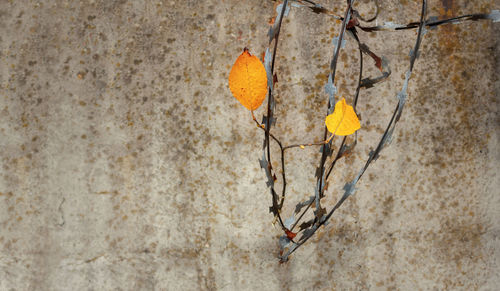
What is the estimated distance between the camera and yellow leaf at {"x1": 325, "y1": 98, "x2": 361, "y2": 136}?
199 centimetres

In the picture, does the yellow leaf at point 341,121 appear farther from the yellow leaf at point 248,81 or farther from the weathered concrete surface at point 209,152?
the yellow leaf at point 248,81

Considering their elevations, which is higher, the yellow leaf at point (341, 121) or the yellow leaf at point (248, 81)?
the yellow leaf at point (248, 81)

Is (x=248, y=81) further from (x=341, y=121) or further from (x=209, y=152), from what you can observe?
(x=341, y=121)

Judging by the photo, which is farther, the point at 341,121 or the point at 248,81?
the point at 341,121

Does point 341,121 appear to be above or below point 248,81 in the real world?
below

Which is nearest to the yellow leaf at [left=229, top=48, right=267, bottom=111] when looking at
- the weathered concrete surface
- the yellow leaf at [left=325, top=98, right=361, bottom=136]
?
the weathered concrete surface

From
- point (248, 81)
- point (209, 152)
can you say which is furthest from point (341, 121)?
point (209, 152)

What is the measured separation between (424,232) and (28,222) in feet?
8.07

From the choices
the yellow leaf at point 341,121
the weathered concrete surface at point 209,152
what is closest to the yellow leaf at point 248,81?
the weathered concrete surface at point 209,152

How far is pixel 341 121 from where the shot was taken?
2.03 metres

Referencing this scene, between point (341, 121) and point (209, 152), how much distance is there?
819 mm

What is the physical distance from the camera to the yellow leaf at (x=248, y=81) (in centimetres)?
191

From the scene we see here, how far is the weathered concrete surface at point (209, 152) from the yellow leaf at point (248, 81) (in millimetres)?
74

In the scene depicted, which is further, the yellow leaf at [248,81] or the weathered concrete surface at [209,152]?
the weathered concrete surface at [209,152]
